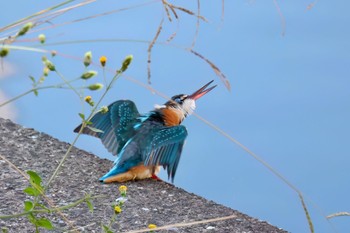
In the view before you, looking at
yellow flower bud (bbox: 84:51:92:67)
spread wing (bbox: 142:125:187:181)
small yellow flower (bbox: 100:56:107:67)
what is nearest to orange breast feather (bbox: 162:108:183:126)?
spread wing (bbox: 142:125:187:181)

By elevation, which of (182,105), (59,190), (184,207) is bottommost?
(59,190)

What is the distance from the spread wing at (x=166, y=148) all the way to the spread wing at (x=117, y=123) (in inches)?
12.0

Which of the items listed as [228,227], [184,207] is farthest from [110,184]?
[228,227]

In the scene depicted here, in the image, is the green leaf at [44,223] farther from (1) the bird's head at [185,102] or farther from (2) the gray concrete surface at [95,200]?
(1) the bird's head at [185,102]

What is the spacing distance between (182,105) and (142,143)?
608mm

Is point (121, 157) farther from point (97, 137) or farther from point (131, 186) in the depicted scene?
point (97, 137)

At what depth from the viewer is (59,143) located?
5980 mm

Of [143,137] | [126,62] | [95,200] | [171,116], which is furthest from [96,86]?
[171,116]

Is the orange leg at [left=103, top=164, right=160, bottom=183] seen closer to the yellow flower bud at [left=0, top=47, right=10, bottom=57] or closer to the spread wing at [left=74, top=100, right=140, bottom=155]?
the spread wing at [left=74, top=100, right=140, bottom=155]

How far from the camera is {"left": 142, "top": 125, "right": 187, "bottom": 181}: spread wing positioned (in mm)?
5000

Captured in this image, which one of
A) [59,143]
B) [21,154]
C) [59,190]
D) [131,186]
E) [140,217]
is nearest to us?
[140,217]

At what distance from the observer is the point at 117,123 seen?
5492 millimetres

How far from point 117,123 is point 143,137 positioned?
Result: 0.39 m

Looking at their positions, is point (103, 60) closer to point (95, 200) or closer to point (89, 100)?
point (89, 100)
